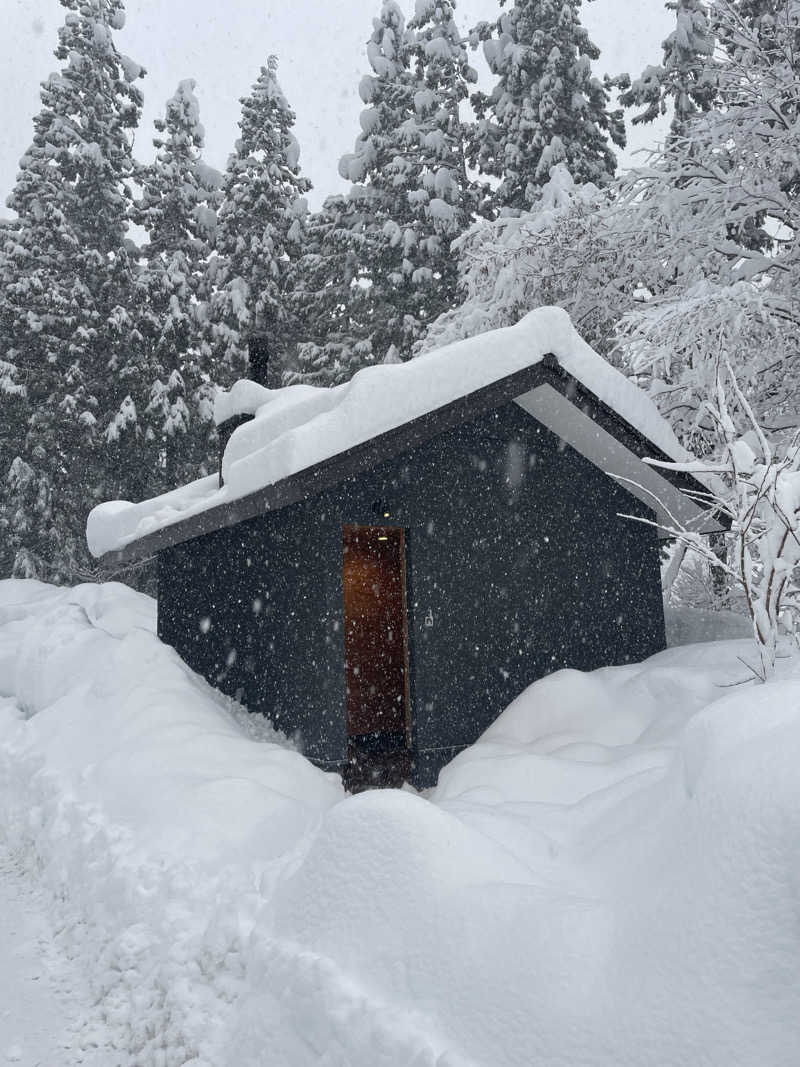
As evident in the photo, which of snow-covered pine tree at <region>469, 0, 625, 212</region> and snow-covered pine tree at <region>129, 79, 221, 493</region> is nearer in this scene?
snow-covered pine tree at <region>469, 0, 625, 212</region>

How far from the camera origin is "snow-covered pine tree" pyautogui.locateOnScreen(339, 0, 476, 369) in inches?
877

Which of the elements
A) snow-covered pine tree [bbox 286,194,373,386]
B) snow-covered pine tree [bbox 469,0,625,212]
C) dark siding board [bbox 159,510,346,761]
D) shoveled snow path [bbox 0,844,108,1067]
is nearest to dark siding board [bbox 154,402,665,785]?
dark siding board [bbox 159,510,346,761]

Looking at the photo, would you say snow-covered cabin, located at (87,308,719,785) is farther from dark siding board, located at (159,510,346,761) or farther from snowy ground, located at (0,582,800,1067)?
snowy ground, located at (0,582,800,1067)

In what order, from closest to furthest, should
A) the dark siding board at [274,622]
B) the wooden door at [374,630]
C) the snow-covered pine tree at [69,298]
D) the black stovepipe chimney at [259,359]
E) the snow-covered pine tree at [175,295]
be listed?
1. the dark siding board at [274,622]
2. the wooden door at [374,630]
3. the black stovepipe chimney at [259,359]
4. the snow-covered pine tree at [69,298]
5. the snow-covered pine tree at [175,295]

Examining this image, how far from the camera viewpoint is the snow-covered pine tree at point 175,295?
24031mm

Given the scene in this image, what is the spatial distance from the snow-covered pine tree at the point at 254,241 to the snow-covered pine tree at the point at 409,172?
235 centimetres

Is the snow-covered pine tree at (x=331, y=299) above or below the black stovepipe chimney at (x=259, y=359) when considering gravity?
above

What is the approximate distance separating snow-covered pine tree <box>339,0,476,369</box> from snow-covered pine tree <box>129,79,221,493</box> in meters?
5.02

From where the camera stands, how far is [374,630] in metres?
11.5

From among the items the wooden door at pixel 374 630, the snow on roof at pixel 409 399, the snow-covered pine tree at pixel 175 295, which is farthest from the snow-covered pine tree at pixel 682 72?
→ the snow-covered pine tree at pixel 175 295

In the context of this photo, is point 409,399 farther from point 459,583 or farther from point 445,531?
point 459,583

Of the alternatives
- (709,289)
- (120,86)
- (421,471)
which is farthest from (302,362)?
(421,471)

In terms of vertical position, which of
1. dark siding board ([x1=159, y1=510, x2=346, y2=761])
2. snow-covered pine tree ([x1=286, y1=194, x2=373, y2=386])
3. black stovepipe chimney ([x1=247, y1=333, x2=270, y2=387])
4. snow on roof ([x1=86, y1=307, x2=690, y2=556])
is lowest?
dark siding board ([x1=159, y1=510, x2=346, y2=761])

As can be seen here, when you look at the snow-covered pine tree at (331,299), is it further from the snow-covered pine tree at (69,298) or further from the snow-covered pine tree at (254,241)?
the snow-covered pine tree at (69,298)
